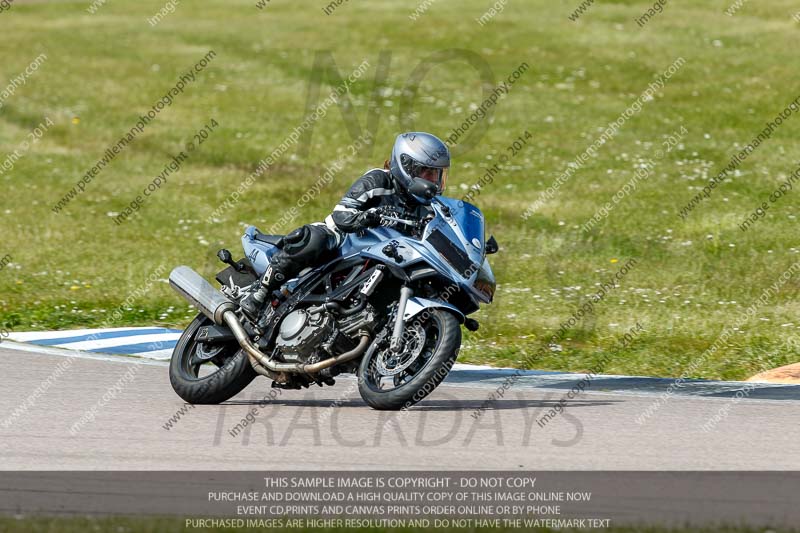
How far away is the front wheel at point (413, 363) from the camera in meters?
8.32

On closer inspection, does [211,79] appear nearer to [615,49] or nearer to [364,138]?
[364,138]

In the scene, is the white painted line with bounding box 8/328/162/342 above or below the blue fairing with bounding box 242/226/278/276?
below

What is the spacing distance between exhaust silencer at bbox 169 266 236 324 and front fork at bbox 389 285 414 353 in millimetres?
1481

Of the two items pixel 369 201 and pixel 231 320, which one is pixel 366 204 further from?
pixel 231 320

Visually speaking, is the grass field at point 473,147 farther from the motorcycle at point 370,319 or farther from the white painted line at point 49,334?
the motorcycle at point 370,319

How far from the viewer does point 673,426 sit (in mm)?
8609

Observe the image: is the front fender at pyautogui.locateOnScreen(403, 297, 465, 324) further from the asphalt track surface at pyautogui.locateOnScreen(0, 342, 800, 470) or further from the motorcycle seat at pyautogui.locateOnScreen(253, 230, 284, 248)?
the motorcycle seat at pyautogui.locateOnScreen(253, 230, 284, 248)

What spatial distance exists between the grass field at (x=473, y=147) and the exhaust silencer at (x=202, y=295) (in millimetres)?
3298

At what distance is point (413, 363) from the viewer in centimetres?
858

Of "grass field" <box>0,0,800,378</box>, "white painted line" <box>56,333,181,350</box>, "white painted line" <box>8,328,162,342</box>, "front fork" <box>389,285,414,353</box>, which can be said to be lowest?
A: "grass field" <box>0,0,800,378</box>

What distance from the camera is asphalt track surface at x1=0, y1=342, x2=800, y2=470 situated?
752 centimetres

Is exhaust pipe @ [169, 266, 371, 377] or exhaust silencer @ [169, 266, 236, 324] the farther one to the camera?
exhaust silencer @ [169, 266, 236, 324]

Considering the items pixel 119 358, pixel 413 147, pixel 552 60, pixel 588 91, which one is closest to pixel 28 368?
pixel 119 358

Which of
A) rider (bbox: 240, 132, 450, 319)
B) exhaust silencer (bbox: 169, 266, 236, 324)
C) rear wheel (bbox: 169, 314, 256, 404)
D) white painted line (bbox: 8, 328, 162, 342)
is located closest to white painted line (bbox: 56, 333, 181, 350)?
white painted line (bbox: 8, 328, 162, 342)
